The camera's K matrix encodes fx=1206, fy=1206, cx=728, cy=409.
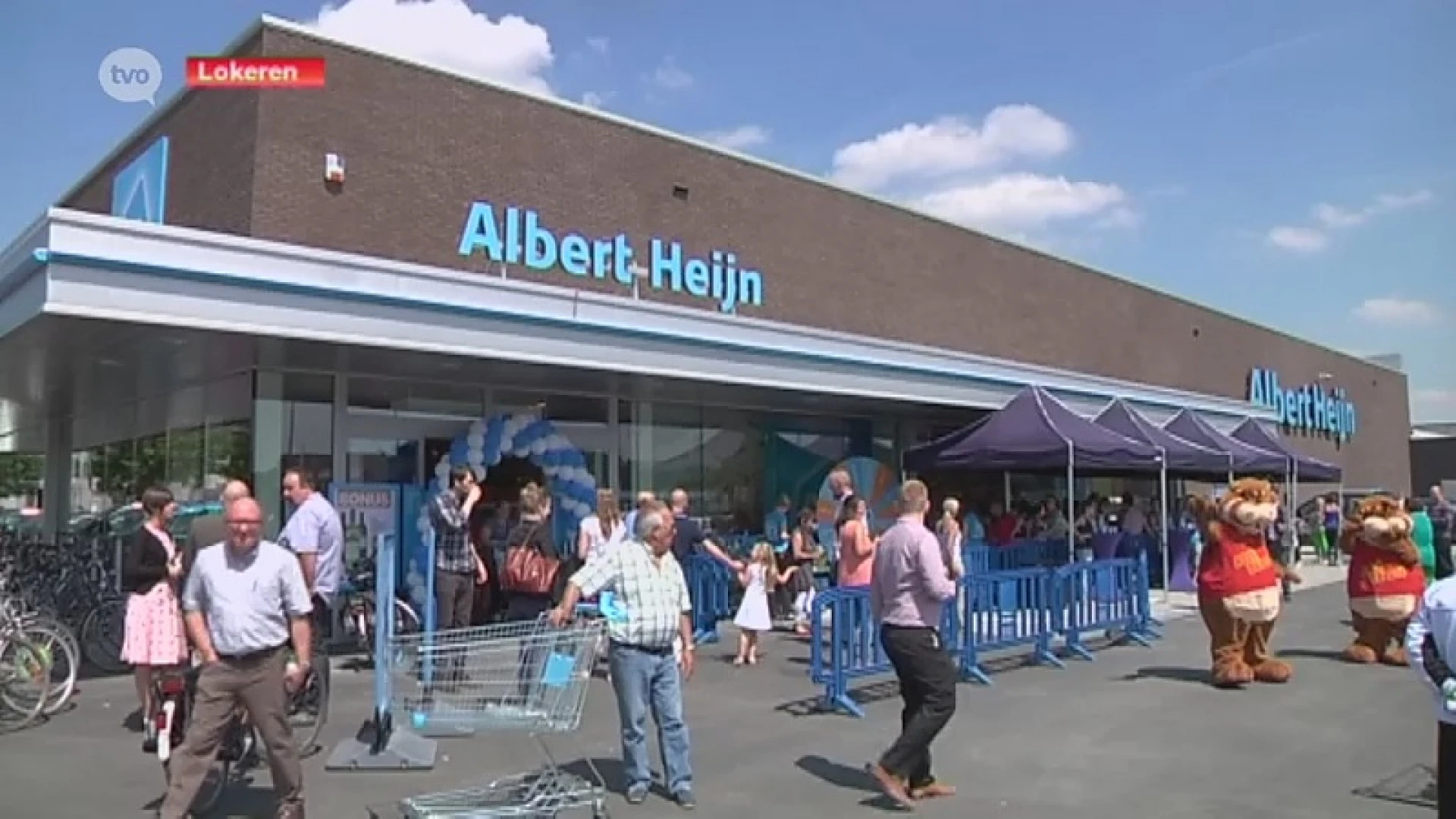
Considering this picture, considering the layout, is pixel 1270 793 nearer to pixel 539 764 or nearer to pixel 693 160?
pixel 539 764

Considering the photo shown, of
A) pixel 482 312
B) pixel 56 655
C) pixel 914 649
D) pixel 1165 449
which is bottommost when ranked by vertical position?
pixel 56 655

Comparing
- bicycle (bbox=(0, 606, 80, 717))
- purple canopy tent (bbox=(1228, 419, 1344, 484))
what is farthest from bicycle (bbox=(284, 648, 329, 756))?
purple canopy tent (bbox=(1228, 419, 1344, 484))

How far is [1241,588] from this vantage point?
35.6 feet

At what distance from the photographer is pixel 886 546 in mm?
7184

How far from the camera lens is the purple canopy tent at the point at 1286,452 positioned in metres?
21.5

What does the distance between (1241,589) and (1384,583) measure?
7.26ft

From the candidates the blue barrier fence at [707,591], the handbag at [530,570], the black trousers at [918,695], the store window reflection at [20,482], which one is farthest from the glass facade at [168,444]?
the black trousers at [918,695]

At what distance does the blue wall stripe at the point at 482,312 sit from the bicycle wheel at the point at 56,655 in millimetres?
2799

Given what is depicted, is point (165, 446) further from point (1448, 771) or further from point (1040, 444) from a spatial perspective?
point (1448, 771)

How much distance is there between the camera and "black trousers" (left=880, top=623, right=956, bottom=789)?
670cm

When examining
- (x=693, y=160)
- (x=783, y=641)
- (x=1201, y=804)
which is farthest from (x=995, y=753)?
(x=693, y=160)

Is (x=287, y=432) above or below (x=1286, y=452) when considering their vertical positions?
below

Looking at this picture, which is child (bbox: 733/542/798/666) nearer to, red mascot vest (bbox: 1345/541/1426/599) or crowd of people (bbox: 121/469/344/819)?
red mascot vest (bbox: 1345/541/1426/599)

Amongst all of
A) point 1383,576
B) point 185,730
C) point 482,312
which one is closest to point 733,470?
point 482,312
